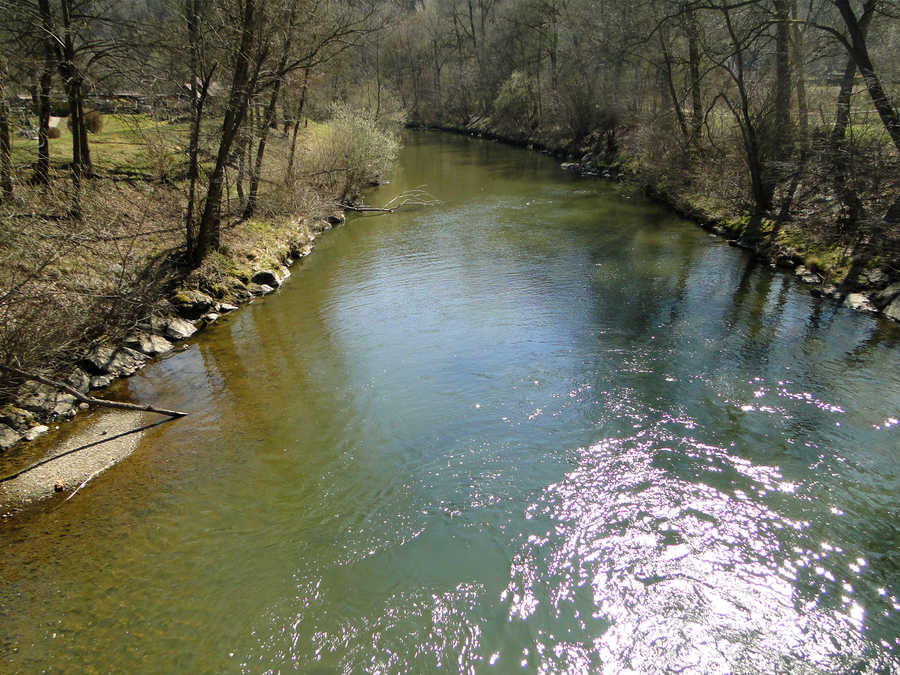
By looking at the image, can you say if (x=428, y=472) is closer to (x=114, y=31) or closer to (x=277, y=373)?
(x=277, y=373)

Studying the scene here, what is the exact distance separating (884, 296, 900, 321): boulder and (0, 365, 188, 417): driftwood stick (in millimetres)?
14170

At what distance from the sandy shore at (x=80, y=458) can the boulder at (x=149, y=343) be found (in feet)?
7.61

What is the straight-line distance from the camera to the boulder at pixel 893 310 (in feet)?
36.6

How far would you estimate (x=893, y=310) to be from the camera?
11289 millimetres

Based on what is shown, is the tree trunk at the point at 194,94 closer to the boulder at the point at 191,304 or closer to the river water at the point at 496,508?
the boulder at the point at 191,304

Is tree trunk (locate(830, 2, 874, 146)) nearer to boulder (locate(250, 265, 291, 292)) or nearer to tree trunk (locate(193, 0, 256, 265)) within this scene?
tree trunk (locate(193, 0, 256, 265))

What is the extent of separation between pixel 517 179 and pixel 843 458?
2569 cm

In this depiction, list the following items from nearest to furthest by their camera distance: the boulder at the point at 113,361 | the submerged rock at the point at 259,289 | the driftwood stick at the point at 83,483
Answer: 1. the driftwood stick at the point at 83,483
2. the boulder at the point at 113,361
3. the submerged rock at the point at 259,289

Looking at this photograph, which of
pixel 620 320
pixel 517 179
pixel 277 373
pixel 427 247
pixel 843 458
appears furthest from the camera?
pixel 517 179

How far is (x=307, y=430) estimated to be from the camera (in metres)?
8.62

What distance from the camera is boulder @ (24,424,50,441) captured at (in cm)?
827

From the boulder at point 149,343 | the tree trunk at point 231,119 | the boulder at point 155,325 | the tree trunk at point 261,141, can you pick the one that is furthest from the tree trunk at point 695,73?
the boulder at point 149,343

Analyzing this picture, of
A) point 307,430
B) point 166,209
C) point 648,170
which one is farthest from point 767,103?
point 166,209

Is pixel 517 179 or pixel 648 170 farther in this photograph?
pixel 517 179
